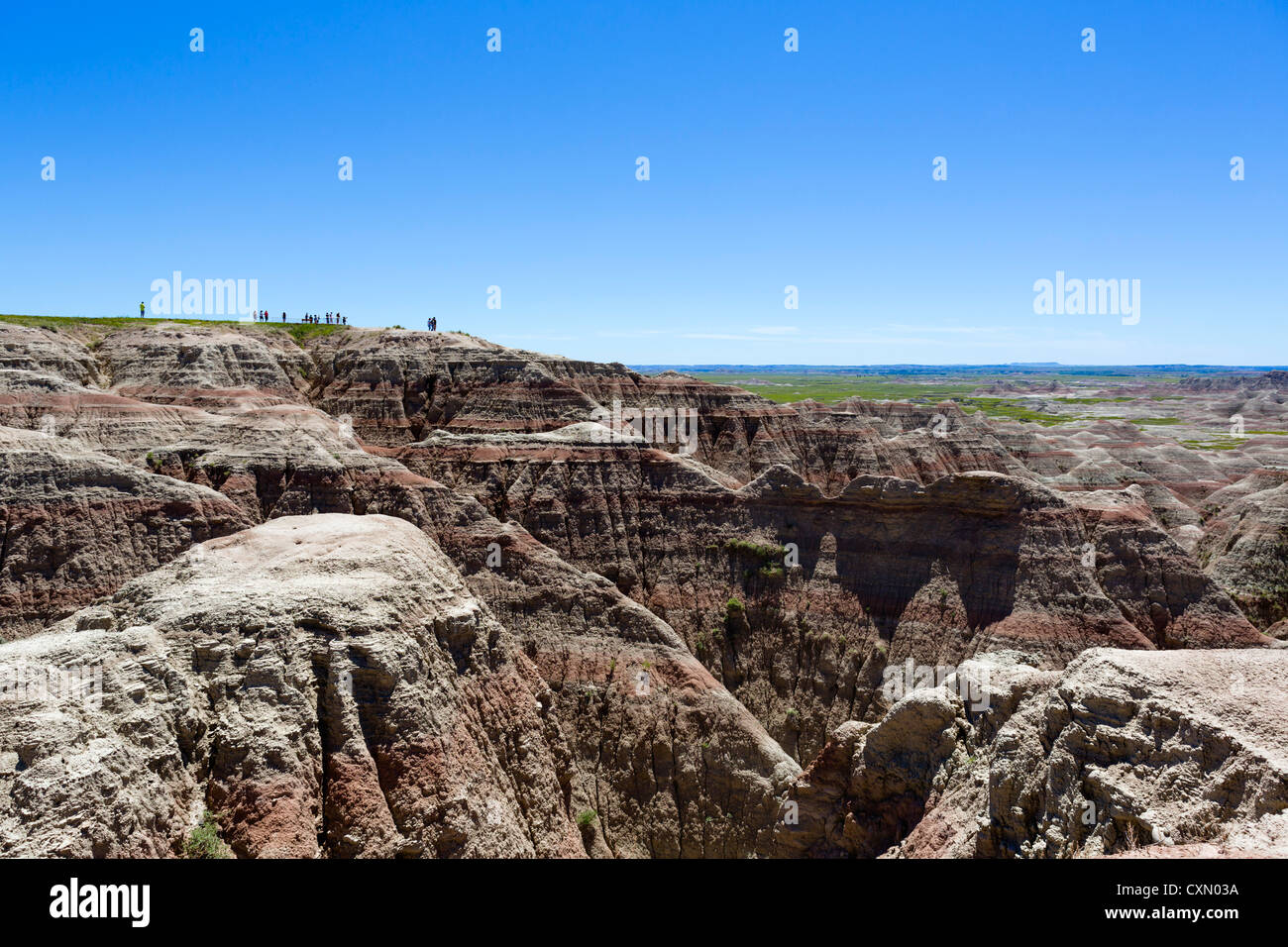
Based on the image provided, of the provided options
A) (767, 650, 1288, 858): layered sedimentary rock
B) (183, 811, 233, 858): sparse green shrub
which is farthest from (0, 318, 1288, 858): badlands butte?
(183, 811, 233, 858): sparse green shrub

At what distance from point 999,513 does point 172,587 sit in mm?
32768

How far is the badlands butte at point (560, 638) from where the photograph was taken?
501 inches

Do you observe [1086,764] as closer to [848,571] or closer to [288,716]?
[288,716]

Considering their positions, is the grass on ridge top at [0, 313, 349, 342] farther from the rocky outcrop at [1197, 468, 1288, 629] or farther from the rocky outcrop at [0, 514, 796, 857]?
the rocky outcrop at [1197, 468, 1288, 629]

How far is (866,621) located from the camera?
36.3 meters

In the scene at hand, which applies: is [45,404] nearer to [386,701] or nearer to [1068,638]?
[386,701]

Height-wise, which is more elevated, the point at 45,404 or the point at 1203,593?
the point at 45,404

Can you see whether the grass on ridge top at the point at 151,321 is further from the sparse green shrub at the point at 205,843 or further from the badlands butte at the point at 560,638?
the sparse green shrub at the point at 205,843

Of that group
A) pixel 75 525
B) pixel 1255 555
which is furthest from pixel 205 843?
pixel 1255 555

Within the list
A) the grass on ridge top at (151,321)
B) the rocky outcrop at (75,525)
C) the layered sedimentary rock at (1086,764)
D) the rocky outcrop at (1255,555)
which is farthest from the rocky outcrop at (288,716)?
the grass on ridge top at (151,321)

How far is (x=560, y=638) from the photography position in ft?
105

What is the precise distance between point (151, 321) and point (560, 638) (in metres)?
64.0

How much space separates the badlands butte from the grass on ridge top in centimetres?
163
